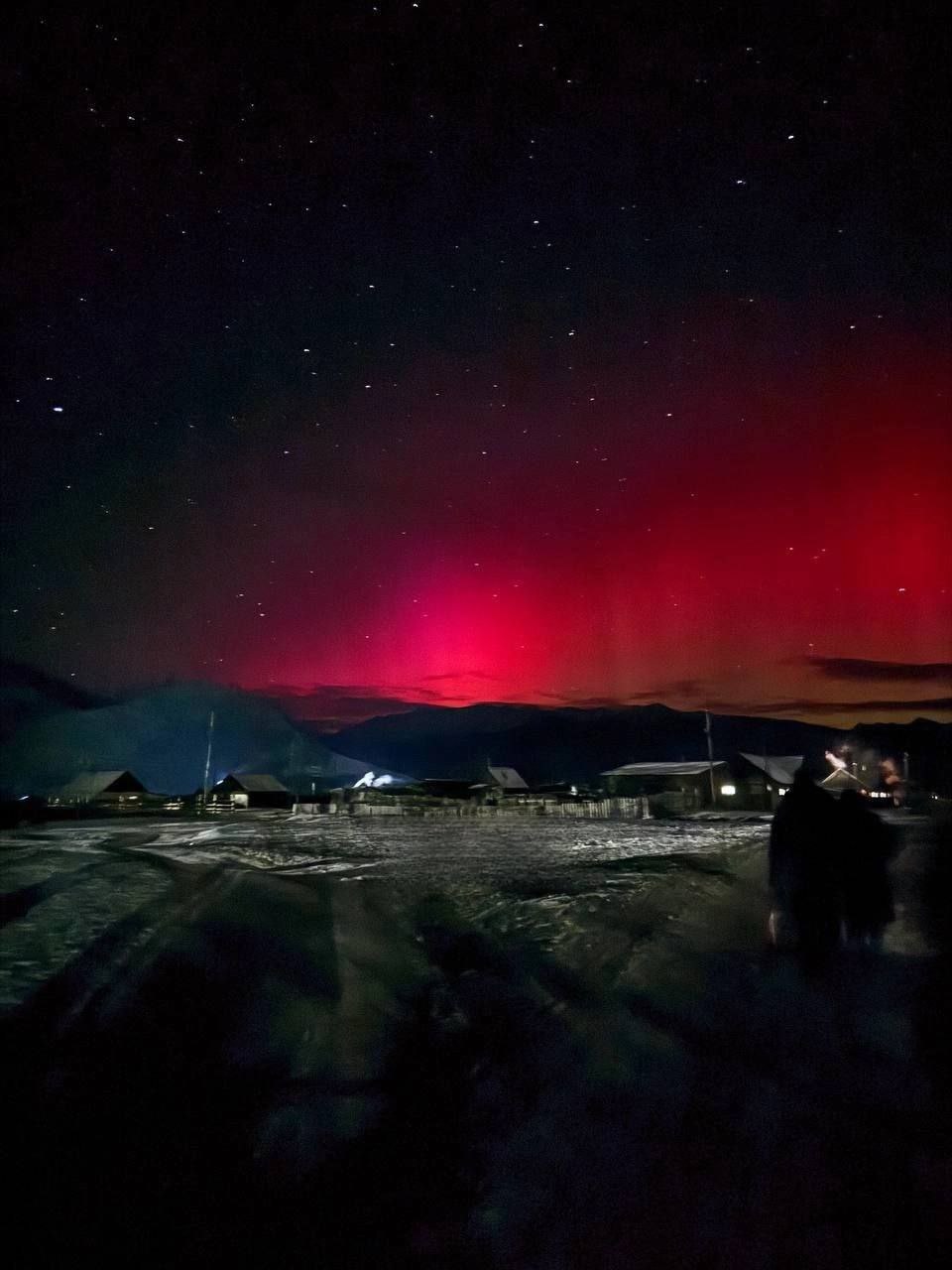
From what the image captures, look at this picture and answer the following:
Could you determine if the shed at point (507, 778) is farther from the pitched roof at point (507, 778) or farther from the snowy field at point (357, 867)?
the snowy field at point (357, 867)

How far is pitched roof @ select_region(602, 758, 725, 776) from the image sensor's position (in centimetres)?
5584

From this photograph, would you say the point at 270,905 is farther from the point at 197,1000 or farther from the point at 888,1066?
the point at 888,1066

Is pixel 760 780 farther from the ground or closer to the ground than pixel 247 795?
farther from the ground

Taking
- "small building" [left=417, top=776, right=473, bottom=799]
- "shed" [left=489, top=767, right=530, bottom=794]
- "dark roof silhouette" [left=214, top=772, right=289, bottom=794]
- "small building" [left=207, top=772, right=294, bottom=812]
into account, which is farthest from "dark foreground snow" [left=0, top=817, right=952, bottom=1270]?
"shed" [left=489, top=767, right=530, bottom=794]

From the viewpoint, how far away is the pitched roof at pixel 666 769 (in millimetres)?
55844

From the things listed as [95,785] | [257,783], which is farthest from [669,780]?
[95,785]

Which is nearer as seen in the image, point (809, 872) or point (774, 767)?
point (809, 872)

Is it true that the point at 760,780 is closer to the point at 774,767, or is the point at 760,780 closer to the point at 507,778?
the point at 774,767

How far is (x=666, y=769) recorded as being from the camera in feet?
189

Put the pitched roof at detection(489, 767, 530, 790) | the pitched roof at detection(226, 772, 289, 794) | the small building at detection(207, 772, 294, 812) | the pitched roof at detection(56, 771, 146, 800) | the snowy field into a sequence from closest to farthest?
1. the snowy field
2. the small building at detection(207, 772, 294, 812)
3. the pitched roof at detection(56, 771, 146, 800)
4. the pitched roof at detection(226, 772, 289, 794)
5. the pitched roof at detection(489, 767, 530, 790)

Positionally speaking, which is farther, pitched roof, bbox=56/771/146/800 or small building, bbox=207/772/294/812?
pitched roof, bbox=56/771/146/800

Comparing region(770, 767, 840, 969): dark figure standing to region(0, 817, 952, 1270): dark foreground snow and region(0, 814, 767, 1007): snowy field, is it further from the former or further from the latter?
region(0, 814, 767, 1007): snowy field

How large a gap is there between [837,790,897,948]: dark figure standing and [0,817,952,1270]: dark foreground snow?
0.34 metres

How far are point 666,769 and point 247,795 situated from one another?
30.8 metres
